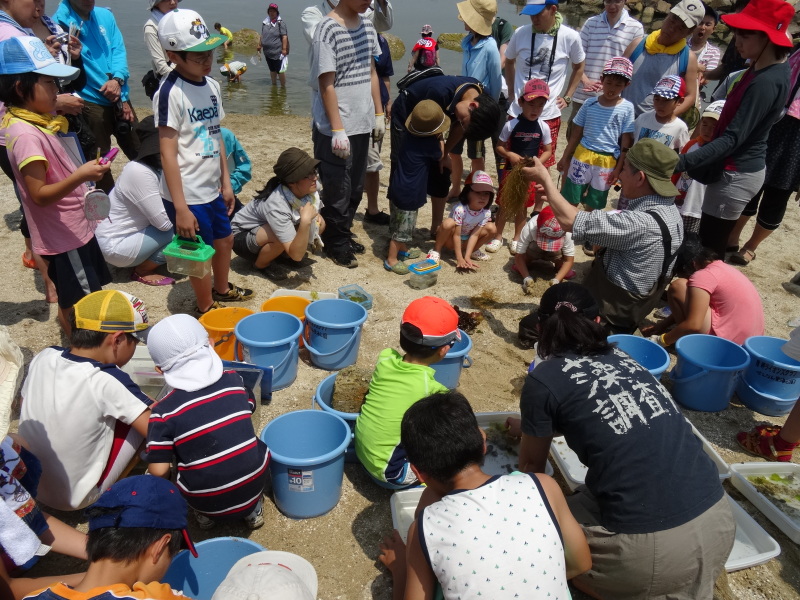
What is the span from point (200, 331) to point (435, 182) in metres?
3.56

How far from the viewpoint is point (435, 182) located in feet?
18.4

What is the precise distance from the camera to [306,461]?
2.59m

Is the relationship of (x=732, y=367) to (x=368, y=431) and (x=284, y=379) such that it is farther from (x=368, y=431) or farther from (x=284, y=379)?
(x=284, y=379)

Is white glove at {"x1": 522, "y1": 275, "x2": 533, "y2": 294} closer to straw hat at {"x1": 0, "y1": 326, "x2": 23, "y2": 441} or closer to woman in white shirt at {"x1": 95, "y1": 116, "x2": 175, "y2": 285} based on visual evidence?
woman in white shirt at {"x1": 95, "y1": 116, "x2": 175, "y2": 285}

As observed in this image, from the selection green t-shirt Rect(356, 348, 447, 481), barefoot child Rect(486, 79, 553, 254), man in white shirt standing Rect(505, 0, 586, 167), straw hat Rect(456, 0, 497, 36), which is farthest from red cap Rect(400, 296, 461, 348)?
straw hat Rect(456, 0, 497, 36)

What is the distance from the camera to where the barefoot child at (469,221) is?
5.25 metres

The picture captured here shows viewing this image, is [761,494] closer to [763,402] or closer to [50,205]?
[763,402]

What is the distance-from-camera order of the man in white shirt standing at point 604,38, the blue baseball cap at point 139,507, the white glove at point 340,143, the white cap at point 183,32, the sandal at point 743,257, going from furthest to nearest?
the man in white shirt standing at point 604,38 → the sandal at point 743,257 → the white glove at point 340,143 → the white cap at point 183,32 → the blue baseball cap at point 139,507

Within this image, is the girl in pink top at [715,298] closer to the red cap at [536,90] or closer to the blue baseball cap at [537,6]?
the red cap at [536,90]

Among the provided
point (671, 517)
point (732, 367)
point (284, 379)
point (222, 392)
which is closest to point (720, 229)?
point (732, 367)

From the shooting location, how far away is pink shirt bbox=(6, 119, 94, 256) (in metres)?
3.01

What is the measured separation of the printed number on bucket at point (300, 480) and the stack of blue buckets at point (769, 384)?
3.01m

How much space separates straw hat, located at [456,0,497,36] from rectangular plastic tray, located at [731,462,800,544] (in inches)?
186

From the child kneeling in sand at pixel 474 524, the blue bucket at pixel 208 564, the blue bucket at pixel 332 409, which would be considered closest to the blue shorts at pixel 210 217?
the blue bucket at pixel 332 409
